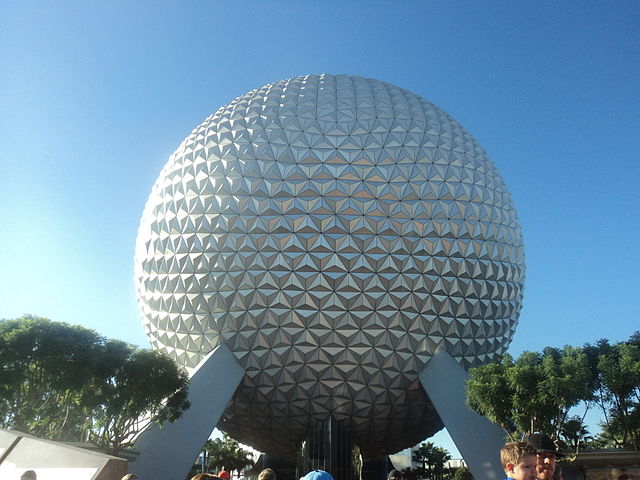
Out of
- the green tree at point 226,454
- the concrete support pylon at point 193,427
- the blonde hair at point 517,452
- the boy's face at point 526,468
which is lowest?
the boy's face at point 526,468

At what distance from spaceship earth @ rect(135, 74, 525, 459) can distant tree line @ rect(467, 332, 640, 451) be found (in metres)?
3.22

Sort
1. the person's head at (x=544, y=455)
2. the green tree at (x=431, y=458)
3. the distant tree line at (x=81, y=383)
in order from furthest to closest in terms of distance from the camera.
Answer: the green tree at (x=431, y=458) < the distant tree line at (x=81, y=383) < the person's head at (x=544, y=455)

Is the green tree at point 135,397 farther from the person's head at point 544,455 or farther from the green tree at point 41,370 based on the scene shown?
the person's head at point 544,455

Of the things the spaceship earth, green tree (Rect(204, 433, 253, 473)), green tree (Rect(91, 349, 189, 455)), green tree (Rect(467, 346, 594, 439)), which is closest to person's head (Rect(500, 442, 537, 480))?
green tree (Rect(467, 346, 594, 439))

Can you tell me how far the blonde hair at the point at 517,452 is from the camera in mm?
3871

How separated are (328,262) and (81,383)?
1097 centimetres

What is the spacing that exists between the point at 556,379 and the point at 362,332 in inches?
304

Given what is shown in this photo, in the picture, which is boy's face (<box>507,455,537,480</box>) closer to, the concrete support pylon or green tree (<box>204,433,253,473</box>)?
the concrete support pylon

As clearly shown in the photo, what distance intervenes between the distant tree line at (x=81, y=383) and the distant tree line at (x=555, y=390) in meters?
12.3

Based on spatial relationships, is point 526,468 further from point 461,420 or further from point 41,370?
point 41,370

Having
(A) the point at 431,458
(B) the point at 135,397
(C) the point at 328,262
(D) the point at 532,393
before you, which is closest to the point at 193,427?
(B) the point at 135,397

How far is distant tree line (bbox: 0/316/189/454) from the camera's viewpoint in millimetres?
19250

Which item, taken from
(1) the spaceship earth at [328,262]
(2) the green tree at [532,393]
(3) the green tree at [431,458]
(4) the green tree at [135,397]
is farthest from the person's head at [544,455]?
(3) the green tree at [431,458]

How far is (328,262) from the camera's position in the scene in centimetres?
2170
